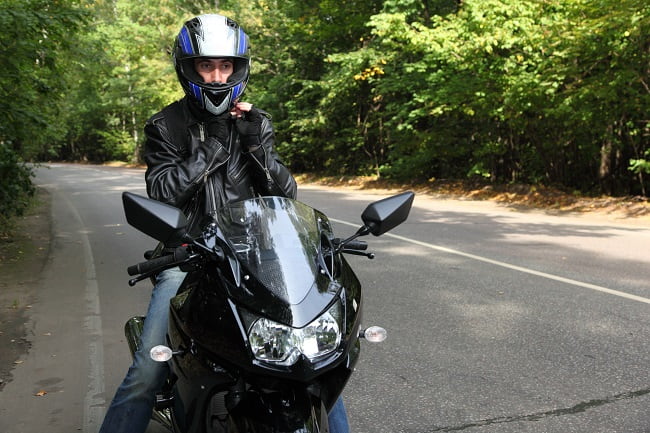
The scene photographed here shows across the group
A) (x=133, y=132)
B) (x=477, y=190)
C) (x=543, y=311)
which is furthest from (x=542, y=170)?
(x=133, y=132)

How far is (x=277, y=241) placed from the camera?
78.9 inches

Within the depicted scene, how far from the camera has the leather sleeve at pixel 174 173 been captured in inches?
102

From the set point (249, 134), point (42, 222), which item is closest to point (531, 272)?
point (249, 134)

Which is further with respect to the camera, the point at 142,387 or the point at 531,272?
the point at 531,272

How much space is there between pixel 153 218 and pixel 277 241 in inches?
16.2

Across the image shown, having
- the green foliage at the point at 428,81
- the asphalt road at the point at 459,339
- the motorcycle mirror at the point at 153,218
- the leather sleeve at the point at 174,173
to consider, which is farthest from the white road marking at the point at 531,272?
the green foliage at the point at 428,81

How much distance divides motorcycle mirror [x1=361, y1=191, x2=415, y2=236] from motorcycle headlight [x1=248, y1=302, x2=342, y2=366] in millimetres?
607

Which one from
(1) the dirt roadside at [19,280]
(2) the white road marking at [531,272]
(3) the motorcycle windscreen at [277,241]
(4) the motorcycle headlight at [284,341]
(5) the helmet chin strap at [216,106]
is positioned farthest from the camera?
(2) the white road marking at [531,272]

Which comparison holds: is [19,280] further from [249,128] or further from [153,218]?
[153,218]

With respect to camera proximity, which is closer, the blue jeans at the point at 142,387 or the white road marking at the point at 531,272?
the blue jeans at the point at 142,387

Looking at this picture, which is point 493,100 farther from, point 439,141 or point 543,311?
point 543,311

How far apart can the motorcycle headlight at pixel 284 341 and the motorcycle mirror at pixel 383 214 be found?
0.61 m

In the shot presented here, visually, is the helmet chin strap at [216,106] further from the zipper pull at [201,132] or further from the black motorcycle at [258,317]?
the black motorcycle at [258,317]

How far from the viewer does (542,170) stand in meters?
19.7
